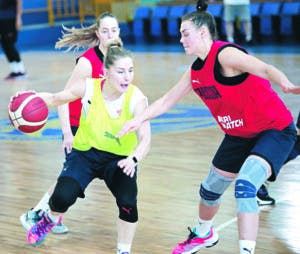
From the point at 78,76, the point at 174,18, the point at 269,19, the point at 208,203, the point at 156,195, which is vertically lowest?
the point at 174,18

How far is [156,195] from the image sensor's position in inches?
213

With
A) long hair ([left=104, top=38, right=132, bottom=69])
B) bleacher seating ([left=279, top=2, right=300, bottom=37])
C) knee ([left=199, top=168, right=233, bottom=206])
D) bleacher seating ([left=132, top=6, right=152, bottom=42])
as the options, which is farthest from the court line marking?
bleacher seating ([left=132, top=6, right=152, bottom=42])

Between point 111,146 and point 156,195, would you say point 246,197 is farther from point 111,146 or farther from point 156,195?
point 156,195

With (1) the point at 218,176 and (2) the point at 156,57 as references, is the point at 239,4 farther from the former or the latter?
(1) the point at 218,176

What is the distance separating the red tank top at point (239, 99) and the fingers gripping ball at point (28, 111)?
1.03 metres

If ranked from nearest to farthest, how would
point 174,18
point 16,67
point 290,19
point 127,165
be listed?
point 127,165 < point 16,67 < point 290,19 < point 174,18

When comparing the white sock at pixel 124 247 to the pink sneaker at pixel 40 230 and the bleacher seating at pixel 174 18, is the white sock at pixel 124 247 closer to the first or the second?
the pink sneaker at pixel 40 230

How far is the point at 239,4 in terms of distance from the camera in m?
14.4

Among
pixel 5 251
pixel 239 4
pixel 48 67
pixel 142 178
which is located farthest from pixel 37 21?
pixel 5 251

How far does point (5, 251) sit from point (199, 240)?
1.25 m

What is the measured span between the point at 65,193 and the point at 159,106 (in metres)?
0.78

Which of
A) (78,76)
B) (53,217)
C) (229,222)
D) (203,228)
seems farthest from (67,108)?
(229,222)

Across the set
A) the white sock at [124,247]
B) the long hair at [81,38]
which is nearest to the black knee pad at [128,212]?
the white sock at [124,247]

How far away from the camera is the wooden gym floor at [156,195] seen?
14.3ft
